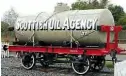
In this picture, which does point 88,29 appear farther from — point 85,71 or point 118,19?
point 118,19

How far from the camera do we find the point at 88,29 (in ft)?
37.2

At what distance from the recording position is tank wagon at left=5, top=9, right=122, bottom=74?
11344mm

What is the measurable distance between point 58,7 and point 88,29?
2080 millimetres

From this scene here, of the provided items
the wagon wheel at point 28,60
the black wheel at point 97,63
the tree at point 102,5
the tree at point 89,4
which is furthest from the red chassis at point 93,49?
the tree at point 102,5

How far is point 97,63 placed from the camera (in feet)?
40.3

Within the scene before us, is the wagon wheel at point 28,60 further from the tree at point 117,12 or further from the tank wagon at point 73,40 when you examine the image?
the tree at point 117,12

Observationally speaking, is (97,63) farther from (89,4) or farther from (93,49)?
(89,4)

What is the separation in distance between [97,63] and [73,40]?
131 cm

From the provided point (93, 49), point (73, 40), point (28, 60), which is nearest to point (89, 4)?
point (28, 60)

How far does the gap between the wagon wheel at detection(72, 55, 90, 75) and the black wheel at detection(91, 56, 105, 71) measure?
0.57 metres

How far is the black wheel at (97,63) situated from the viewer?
1204 centimetres

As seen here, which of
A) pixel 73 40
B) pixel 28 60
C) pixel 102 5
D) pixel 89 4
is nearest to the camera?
pixel 73 40

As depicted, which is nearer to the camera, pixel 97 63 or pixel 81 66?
pixel 81 66

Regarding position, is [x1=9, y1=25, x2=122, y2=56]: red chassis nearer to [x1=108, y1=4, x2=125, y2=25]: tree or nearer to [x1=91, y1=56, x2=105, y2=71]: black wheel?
[x1=91, y1=56, x2=105, y2=71]: black wheel
